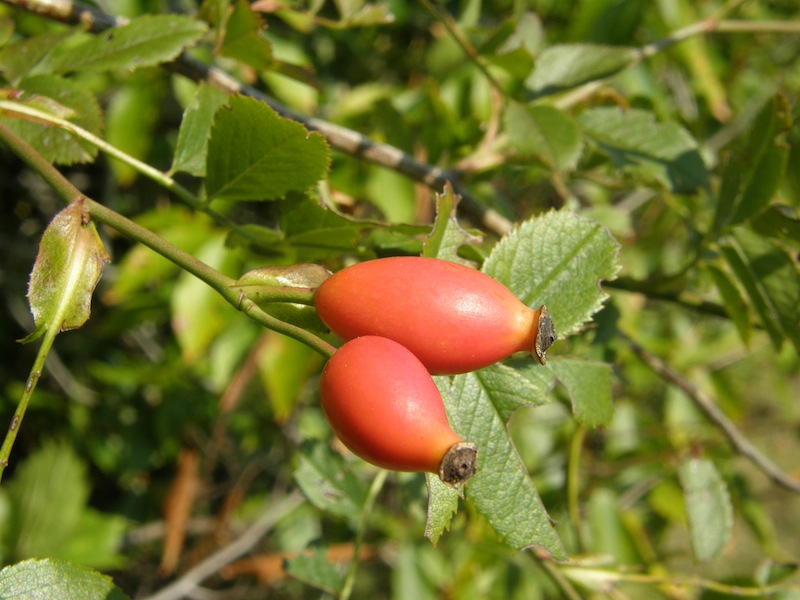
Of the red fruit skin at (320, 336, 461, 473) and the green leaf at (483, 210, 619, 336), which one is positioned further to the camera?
the green leaf at (483, 210, 619, 336)

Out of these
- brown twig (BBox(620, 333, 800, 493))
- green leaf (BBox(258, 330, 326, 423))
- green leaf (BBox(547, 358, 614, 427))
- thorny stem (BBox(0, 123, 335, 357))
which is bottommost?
green leaf (BBox(258, 330, 326, 423))

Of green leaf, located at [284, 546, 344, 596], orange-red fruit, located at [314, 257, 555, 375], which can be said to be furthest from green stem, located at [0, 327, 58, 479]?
green leaf, located at [284, 546, 344, 596]

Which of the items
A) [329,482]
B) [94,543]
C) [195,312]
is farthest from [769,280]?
[94,543]

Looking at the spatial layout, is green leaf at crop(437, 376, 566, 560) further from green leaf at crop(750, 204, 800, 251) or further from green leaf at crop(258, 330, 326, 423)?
green leaf at crop(258, 330, 326, 423)

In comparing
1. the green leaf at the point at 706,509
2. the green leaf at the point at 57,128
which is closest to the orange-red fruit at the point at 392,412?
the green leaf at the point at 57,128

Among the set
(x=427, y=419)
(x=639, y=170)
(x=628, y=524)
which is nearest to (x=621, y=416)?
(x=628, y=524)

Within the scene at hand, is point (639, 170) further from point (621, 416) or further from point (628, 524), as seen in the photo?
point (621, 416)

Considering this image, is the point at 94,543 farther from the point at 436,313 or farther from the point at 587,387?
the point at 436,313
